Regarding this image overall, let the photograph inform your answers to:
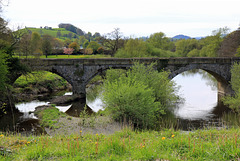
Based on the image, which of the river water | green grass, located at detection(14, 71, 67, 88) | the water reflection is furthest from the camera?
green grass, located at detection(14, 71, 67, 88)

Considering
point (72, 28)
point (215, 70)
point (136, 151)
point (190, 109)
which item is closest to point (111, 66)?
point (190, 109)

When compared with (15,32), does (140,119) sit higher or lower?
lower

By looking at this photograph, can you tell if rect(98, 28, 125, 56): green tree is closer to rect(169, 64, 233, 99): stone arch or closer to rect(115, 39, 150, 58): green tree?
rect(115, 39, 150, 58): green tree

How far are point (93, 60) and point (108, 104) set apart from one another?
15154mm

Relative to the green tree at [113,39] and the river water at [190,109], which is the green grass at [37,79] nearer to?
the river water at [190,109]

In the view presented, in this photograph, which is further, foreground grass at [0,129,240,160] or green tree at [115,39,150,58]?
green tree at [115,39,150,58]

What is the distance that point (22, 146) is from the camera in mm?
7289

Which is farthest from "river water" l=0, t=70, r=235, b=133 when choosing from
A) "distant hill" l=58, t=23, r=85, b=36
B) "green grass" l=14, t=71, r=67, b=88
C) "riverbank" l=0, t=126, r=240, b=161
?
"distant hill" l=58, t=23, r=85, b=36

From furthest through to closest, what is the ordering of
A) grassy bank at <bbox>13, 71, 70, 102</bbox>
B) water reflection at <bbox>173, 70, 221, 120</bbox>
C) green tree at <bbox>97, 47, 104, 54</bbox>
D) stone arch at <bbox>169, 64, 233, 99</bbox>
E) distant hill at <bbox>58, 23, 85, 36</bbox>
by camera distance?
1. distant hill at <bbox>58, 23, 85, 36</bbox>
2. green tree at <bbox>97, 47, 104, 54</bbox>
3. stone arch at <bbox>169, 64, 233, 99</bbox>
4. grassy bank at <bbox>13, 71, 70, 102</bbox>
5. water reflection at <bbox>173, 70, 221, 120</bbox>

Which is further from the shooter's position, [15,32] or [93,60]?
[93,60]

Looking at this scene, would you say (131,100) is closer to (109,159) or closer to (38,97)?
(109,159)

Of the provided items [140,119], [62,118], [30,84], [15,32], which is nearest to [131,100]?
[140,119]

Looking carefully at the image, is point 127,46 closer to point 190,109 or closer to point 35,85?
point 35,85

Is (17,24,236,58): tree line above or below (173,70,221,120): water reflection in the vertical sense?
above
